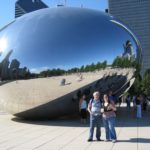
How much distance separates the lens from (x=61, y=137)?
10750 mm

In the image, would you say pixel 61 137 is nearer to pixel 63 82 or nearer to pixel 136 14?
pixel 63 82

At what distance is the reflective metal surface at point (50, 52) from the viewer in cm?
1322

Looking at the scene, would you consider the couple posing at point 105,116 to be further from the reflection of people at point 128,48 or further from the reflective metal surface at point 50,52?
the reflection of people at point 128,48

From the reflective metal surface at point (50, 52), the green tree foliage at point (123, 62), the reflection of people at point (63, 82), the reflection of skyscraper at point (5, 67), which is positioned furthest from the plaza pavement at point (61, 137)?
the green tree foliage at point (123, 62)

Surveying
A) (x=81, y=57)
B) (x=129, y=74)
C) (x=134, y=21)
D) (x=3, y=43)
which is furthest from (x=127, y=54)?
(x=134, y=21)

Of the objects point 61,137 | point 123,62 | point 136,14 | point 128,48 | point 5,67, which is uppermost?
point 136,14

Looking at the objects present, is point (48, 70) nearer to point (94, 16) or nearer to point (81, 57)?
point (81, 57)

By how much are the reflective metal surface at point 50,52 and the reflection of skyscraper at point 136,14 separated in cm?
9762

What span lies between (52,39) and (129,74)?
4719 mm

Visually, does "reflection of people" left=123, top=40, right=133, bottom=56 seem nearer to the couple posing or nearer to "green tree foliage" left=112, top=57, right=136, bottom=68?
"green tree foliage" left=112, top=57, right=136, bottom=68

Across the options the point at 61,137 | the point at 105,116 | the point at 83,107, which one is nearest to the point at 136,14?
the point at 83,107

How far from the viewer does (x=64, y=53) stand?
13.2 meters

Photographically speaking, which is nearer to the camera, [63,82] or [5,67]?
[63,82]

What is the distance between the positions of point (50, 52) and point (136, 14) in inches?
4203
